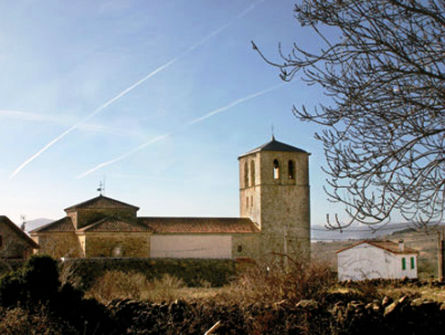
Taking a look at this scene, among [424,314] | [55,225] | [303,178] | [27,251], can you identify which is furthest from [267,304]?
[303,178]

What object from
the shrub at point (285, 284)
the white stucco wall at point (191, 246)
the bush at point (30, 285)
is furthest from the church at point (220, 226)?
the shrub at point (285, 284)

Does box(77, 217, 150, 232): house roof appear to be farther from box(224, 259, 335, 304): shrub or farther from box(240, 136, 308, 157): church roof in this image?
box(224, 259, 335, 304): shrub

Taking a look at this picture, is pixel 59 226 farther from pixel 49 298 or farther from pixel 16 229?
pixel 49 298

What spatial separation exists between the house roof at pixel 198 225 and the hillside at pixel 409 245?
186 inches

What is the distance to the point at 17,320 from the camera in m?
9.64

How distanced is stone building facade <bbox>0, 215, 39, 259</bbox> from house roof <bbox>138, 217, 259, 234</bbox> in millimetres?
6844

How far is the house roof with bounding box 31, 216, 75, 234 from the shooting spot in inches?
1156

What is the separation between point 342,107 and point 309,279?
654cm

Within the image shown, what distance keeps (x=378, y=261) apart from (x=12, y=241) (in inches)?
739

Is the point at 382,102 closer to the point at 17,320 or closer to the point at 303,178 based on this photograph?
the point at 17,320

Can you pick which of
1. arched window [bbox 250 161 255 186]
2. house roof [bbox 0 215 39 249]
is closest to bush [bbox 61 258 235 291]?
house roof [bbox 0 215 39 249]

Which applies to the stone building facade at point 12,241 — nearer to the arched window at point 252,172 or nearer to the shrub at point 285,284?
the arched window at point 252,172

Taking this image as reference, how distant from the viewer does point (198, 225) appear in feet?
107

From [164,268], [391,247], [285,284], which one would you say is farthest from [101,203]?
[285,284]
